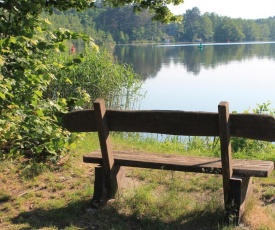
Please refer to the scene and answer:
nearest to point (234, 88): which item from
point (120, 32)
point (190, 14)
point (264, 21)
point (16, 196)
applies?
point (16, 196)

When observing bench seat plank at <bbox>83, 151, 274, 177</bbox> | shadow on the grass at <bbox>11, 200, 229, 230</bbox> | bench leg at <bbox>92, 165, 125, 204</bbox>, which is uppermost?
bench seat plank at <bbox>83, 151, 274, 177</bbox>

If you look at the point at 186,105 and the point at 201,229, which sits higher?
the point at 201,229

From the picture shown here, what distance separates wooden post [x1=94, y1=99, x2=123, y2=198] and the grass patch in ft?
0.39

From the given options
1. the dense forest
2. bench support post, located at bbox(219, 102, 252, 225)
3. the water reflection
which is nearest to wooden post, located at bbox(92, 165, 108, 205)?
bench support post, located at bbox(219, 102, 252, 225)

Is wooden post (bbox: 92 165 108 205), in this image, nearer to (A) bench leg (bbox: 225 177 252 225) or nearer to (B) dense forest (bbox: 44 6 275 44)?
(A) bench leg (bbox: 225 177 252 225)

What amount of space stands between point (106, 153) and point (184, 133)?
0.82 meters

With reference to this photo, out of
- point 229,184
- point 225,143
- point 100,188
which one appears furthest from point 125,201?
point 225,143

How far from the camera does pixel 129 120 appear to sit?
4.05 meters

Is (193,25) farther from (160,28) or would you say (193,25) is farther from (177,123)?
(177,123)

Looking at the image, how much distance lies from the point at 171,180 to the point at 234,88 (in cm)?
1656

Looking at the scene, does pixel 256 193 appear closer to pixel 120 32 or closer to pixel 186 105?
pixel 186 105

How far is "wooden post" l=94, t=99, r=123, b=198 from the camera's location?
13.3 feet

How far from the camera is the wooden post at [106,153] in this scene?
404 cm

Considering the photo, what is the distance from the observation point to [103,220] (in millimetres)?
4035
